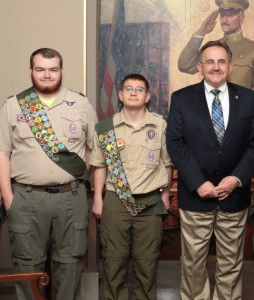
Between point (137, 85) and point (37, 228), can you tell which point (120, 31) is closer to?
point (137, 85)

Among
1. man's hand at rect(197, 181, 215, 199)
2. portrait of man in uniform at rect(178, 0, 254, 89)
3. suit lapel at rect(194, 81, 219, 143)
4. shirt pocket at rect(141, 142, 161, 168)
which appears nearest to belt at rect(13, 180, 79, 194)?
shirt pocket at rect(141, 142, 161, 168)

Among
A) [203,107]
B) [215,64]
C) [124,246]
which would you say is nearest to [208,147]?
[203,107]

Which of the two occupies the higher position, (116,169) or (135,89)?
(135,89)

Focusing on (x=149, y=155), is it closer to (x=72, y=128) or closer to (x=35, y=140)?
(x=72, y=128)

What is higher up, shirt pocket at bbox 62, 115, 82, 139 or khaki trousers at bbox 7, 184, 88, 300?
shirt pocket at bbox 62, 115, 82, 139

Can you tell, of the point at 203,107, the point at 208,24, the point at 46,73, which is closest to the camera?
the point at 46,73

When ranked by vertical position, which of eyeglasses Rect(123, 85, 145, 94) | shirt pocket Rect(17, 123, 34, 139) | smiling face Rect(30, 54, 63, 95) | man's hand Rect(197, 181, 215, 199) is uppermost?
smiling face Rect(30, 54, 63, 95)

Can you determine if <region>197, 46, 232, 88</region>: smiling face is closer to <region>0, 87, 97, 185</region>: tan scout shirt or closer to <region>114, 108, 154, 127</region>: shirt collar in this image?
<region>114, 108, 154, 127</region>: shirt collar

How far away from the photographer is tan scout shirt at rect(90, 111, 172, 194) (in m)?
3.08

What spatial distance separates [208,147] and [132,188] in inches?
17.9

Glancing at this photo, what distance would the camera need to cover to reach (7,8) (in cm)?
348

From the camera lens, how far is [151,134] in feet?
10.2

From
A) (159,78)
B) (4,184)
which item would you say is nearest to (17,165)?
(4,184)

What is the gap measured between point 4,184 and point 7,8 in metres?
1.17
